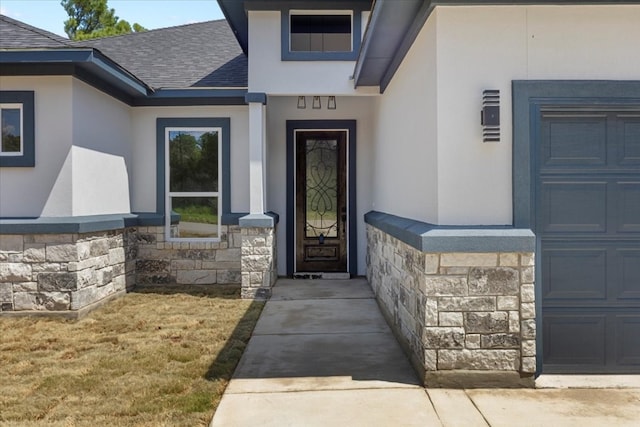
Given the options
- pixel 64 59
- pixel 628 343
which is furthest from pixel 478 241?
pixel 64 59

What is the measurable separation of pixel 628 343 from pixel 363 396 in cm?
233

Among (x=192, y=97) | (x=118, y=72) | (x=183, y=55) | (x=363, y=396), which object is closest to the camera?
(x=363, y=396)

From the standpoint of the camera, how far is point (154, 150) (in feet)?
29.6

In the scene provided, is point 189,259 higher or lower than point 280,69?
lower

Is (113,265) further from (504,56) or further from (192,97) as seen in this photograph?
(504,56)

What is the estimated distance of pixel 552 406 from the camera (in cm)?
377

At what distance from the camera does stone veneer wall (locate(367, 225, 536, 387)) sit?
412cm

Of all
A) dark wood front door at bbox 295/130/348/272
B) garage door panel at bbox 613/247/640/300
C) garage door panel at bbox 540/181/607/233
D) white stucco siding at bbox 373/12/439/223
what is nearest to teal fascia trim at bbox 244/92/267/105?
dark wood front door at bbox 295/130/348/272

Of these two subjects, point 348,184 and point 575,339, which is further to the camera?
point 348,184

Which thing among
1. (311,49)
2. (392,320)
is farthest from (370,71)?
(392,320)

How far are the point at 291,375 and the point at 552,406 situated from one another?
2.15m

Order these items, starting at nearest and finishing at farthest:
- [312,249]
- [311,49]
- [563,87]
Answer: [563,87] < [311,49] < [312,249]

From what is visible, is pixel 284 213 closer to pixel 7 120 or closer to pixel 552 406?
pixel 7 120

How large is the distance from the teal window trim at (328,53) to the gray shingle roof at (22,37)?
3.30 m
